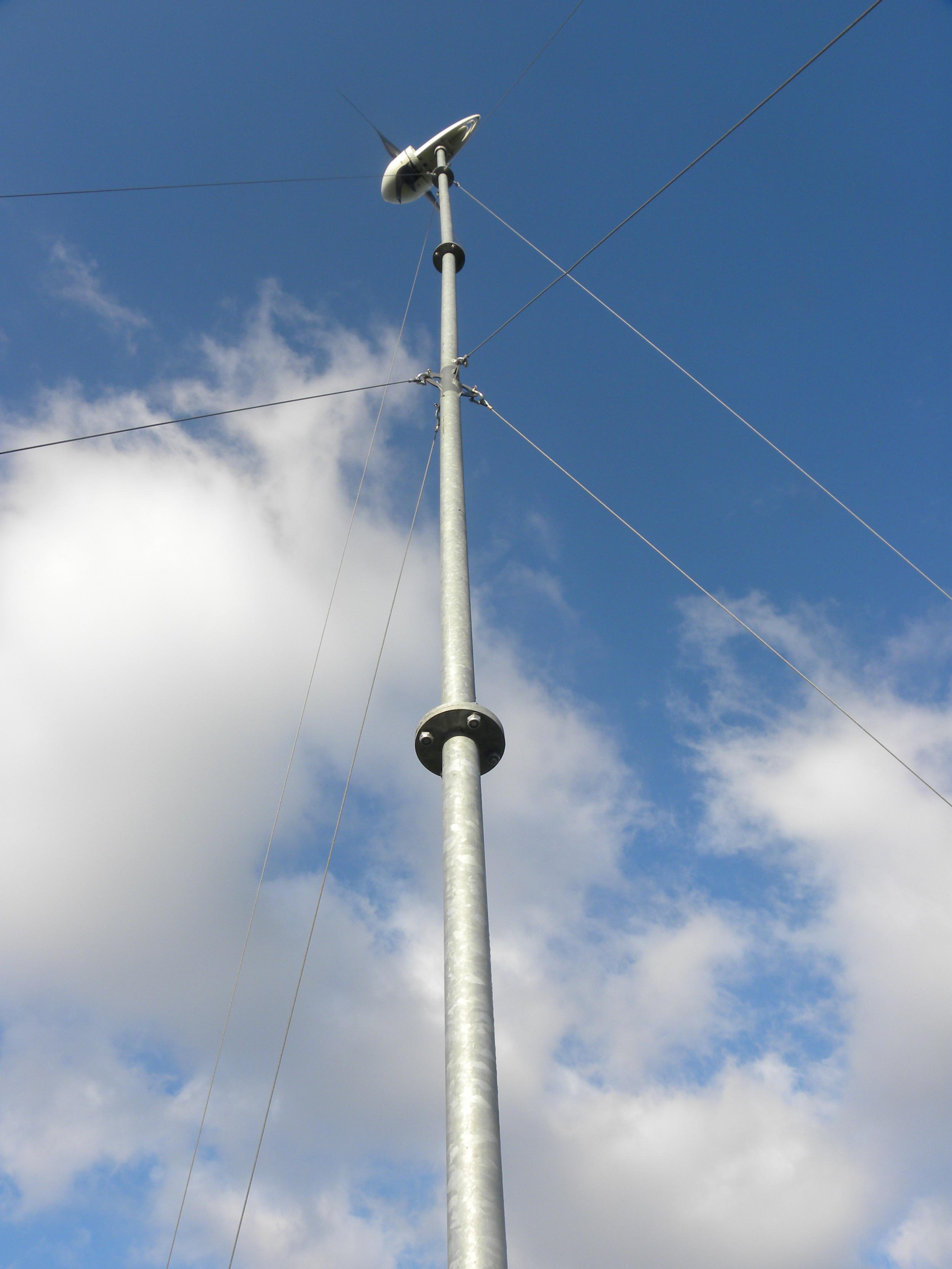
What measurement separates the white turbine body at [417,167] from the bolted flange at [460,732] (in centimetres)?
1120

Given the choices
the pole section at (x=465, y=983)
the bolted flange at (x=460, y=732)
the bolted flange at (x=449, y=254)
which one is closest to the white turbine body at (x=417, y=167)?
the bolted flange at (x=449, y=254)

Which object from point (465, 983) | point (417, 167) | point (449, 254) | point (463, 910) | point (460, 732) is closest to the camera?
point (465, 983)

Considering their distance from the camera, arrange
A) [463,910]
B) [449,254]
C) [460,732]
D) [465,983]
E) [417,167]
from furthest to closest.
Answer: [417,167]
[449,254]
[460,732]
[463,910]
[465,983]

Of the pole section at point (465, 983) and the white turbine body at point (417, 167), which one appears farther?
the white turbine body at point (417, 167)

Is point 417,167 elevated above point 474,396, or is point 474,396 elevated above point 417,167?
point 417,167

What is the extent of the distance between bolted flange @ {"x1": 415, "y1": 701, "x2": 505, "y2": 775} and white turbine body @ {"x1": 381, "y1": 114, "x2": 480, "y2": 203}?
1120cm

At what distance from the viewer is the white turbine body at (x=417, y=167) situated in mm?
14375

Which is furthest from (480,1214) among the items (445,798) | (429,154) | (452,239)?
(429,154)

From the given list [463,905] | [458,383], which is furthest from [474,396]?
[463,905]

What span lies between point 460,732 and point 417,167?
11.5 meters

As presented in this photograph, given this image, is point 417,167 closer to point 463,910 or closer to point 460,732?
point 460,732

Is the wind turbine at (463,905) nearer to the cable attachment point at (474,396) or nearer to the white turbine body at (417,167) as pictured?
the cable attachment point at (474,396)

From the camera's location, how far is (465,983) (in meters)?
5.14

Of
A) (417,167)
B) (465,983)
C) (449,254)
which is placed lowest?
(465,983)
